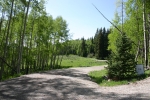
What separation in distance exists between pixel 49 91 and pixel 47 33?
21.4 meters

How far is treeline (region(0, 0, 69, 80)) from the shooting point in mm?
18656

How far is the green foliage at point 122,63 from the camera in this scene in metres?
12.6

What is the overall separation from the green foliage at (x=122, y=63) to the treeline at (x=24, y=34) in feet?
32.5

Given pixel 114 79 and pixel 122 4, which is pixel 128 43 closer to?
pixel 114 79

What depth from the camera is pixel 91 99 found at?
8328mm

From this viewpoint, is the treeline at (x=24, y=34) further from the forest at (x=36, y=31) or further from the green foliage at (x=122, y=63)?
the green foliage at (x=122, y=63)

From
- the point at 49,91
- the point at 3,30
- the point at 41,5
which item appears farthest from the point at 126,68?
the point at 3,30

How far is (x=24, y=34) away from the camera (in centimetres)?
2023

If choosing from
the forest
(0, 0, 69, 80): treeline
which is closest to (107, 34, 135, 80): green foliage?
the forest

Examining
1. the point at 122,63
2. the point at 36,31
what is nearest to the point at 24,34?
the point at 36,31

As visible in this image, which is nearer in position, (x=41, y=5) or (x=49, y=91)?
(x=49, y=91)

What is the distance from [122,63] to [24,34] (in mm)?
12568

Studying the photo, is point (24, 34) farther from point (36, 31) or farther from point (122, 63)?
point (122, 63)

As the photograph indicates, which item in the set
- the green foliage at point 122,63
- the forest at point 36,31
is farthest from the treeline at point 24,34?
the green foliage at point 122,63
